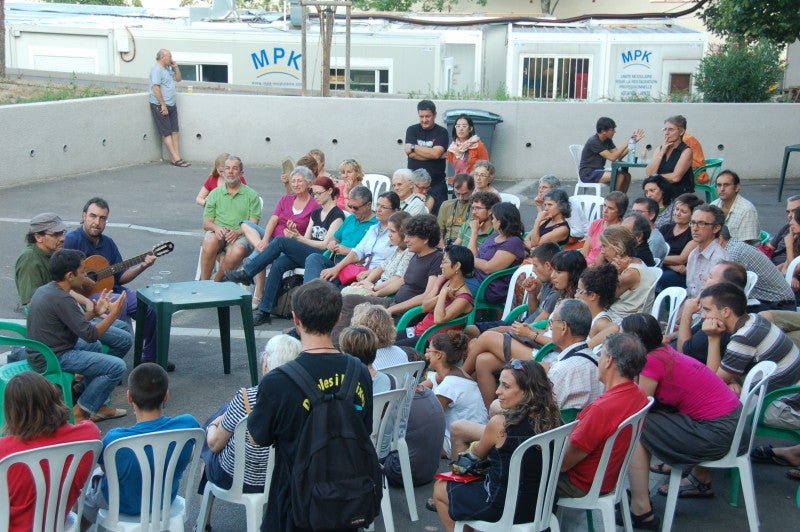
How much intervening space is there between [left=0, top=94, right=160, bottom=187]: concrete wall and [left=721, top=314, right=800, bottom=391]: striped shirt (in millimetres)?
10821

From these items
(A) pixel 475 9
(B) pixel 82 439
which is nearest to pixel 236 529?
(B) pixel 82 439

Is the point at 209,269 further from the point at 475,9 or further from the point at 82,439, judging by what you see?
the point at 475,9

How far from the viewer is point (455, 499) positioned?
14.1 ft

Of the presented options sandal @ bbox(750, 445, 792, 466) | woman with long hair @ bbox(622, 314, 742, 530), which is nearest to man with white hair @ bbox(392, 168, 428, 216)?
sandal @ bbox(750, 445, 792, 466)

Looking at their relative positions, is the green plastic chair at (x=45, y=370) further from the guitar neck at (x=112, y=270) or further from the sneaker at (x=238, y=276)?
the sneaker at (x=238, y=276)

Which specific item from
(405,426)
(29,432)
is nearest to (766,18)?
(405,426)

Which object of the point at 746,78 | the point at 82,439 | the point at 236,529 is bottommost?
the point at 236,529

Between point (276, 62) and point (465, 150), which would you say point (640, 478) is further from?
point (276, 62)

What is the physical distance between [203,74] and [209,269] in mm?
16645

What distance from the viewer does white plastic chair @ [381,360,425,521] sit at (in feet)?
16.2

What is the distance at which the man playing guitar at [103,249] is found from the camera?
6984 mm

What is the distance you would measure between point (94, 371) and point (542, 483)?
3.04 metres

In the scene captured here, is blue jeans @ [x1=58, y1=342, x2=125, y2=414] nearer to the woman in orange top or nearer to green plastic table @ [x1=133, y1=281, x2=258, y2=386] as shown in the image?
green plastic table @ [x1=133, y1=281, x2=258, y2=386]

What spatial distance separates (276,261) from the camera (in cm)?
852
